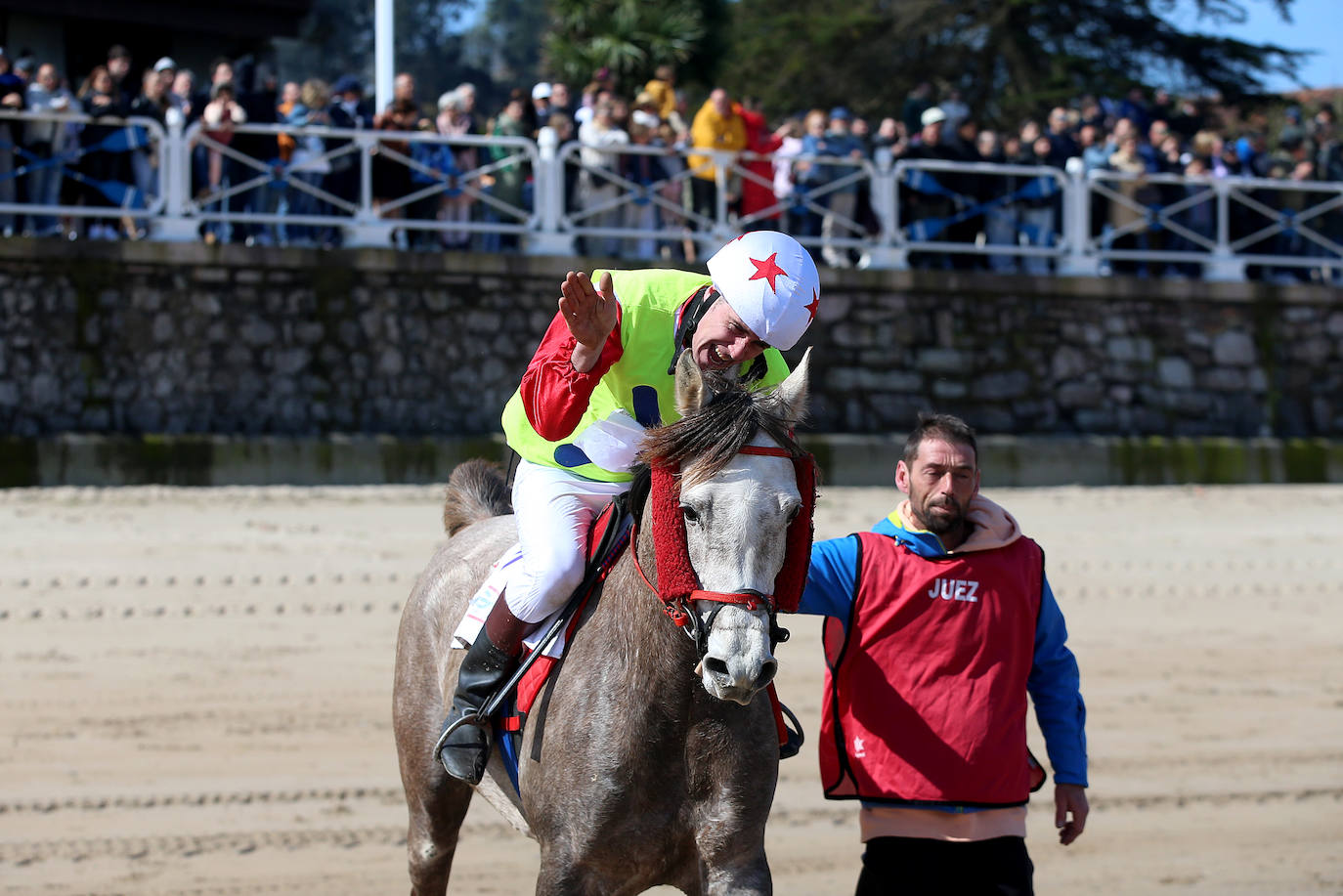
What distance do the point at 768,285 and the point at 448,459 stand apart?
356 inches

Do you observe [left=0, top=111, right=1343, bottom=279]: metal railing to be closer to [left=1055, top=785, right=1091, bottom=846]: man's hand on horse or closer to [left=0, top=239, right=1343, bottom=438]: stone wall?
[left=0, top=239, right=1343, bottom=438]: stone wall

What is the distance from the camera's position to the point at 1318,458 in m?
14.3

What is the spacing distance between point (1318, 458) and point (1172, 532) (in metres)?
3.20

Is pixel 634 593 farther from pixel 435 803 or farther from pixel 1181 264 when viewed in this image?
pixel 1181 264

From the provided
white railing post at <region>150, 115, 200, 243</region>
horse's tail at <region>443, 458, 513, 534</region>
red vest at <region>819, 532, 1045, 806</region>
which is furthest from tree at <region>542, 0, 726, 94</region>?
red vest at <region>819, 532, 1045, 806</region>

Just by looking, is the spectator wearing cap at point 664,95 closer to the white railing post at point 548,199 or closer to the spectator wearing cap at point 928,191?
the white railing post at point 548,199

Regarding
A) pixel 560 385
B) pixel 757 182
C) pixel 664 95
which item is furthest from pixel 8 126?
pixel 560 385

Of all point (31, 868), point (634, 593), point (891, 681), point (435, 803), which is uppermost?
point (634, 593)

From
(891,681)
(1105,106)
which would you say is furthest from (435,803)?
(1105,106)

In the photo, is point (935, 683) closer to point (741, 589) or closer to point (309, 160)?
point (741, 589)

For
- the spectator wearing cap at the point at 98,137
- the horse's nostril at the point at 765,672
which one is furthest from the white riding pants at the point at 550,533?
the spectator wearing cap at the point at 98,137

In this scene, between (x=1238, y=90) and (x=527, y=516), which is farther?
(x=1238, y=90)

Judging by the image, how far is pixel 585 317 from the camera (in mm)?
3439

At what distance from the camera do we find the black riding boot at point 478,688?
394 centimetres
